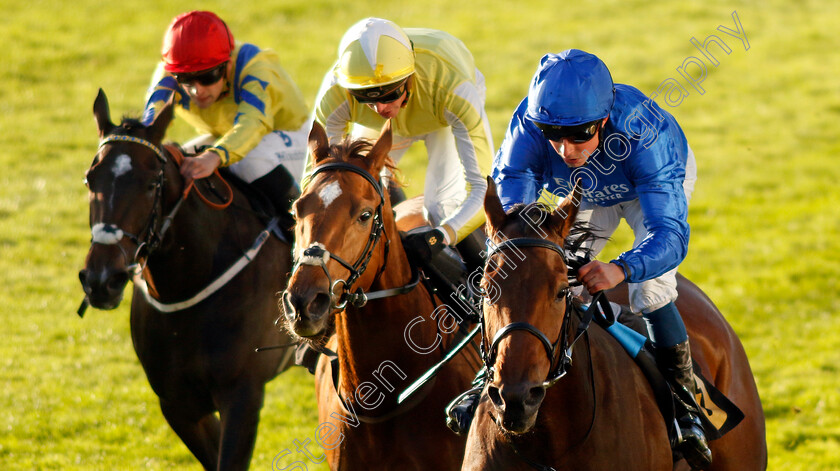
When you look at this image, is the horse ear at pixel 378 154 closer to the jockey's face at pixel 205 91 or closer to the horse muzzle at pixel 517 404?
the horse muzzle at pixel 517 404

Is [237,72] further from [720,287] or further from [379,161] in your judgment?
[720,287]

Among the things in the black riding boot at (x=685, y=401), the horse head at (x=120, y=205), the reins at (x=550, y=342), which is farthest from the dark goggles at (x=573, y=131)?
the horse head at (x=120, y=205)

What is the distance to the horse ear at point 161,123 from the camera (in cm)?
478

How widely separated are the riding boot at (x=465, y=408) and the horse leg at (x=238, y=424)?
5.22ft

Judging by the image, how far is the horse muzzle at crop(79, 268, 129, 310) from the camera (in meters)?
4.45

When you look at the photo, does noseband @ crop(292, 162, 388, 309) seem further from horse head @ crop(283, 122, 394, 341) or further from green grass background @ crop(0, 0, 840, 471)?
green grass background @ crop(0, 0, 840, 471)

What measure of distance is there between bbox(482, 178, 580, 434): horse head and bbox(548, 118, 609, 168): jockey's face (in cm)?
44

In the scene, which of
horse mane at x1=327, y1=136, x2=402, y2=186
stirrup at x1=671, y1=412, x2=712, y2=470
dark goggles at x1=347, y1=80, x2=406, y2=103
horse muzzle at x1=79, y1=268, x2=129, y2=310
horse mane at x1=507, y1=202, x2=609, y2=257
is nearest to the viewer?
horse mane at x1=507, y1=202, x2=609, y2=257

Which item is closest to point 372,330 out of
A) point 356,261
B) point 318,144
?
point 356,261

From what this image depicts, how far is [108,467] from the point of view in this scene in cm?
616

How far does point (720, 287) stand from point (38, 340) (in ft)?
21.8

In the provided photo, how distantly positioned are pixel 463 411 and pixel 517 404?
2.57 feet

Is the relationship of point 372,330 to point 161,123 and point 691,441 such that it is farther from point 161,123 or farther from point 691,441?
point 161,123

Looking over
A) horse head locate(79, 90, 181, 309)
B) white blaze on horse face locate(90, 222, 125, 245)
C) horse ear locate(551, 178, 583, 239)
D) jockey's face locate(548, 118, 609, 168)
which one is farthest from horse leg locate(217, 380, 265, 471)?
horse ear locate(551, 178, 583, 239)
